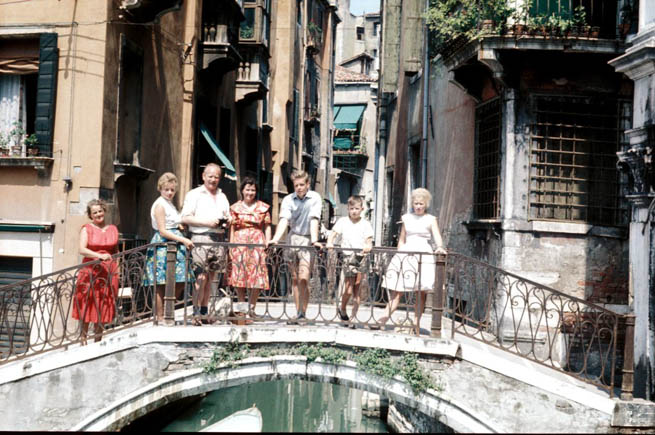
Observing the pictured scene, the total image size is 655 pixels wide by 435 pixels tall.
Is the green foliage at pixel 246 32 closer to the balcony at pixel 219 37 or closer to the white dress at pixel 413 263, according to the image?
the balcony at pixel 219 37

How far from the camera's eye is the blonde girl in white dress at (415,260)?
838 centimetres

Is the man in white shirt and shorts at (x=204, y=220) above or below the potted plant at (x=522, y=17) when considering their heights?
below

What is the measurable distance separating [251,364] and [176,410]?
453 cm

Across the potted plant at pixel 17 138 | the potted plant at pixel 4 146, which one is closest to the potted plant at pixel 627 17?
the potted plant at pixel 17 138

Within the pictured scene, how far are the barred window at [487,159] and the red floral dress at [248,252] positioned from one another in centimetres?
361

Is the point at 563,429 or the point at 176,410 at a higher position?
the point at 563,429

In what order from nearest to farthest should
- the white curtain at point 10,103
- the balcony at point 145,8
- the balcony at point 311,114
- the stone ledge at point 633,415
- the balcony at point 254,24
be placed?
the stone ledge at point 633,415 → the white curtain at point 10,103 → the balcony at point 145,8 → the balcony at point 254,24 → the balcony at point 311,114

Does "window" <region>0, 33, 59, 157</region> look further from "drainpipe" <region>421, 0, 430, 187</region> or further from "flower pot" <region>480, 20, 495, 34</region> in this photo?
"drainpipe" <region>421, 0, 430, 187</region>

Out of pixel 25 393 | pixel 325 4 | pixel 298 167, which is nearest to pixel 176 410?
pixel 25 393

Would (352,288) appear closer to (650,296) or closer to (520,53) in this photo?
(650,296)

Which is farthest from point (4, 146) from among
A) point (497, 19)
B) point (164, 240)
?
point (497, 19)

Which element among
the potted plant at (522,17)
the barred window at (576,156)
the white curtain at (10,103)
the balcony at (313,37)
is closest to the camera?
the potted plant at (522,17)

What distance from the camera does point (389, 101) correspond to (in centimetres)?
2019

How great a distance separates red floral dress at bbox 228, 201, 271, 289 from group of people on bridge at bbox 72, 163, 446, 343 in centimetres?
1
